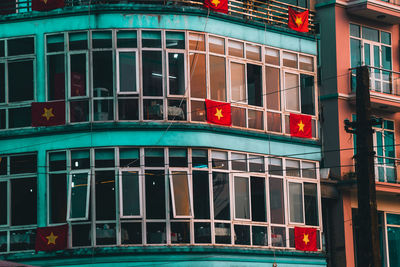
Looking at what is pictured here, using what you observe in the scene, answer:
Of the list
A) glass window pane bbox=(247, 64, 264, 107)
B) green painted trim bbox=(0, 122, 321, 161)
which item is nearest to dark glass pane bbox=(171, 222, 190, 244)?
green painted trim bbox=(0, 122, 321, 161)

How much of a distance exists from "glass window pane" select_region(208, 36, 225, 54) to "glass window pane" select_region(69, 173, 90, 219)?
17.2 feet

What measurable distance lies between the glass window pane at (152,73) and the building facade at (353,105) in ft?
26.5

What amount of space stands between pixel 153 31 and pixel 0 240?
23.6 ft

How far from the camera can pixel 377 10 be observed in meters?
38.2

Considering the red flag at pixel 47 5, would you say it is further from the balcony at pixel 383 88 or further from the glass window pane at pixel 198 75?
the balcony at pixel 383 88

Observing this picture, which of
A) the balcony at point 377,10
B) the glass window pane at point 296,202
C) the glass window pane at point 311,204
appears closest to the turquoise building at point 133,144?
the glass window pane at point 296,202

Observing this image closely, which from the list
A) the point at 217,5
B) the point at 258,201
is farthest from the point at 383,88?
the point at 217,5

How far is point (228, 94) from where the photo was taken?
31.8 m

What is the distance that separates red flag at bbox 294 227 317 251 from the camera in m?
32.8

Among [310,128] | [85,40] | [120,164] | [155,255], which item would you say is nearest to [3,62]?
[85,40]

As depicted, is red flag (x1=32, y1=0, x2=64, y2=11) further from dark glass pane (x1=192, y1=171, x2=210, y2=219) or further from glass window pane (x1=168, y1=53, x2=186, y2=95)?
dark glass pane (x1=192, y1=171, x2=210, y2=219)

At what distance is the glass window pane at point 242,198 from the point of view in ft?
103

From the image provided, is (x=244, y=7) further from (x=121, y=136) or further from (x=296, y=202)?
(x=121, y=136)

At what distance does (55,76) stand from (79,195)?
3505mm
